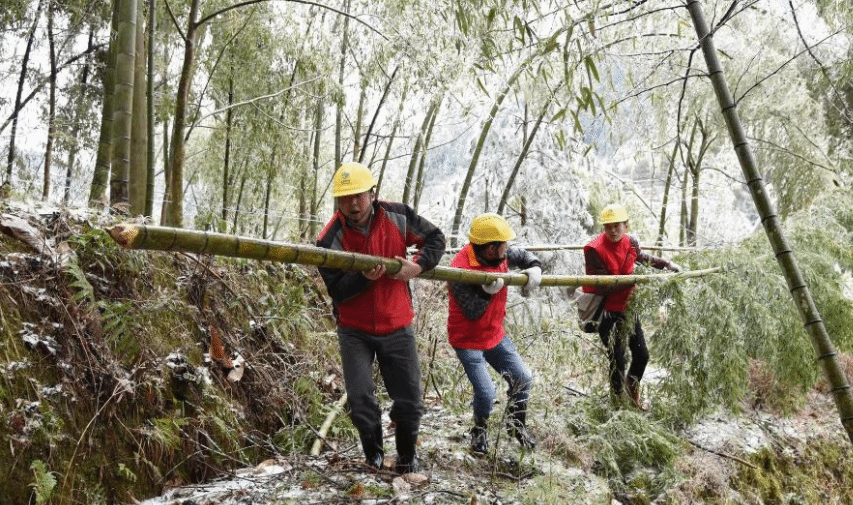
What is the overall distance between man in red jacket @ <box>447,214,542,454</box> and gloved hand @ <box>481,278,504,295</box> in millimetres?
78

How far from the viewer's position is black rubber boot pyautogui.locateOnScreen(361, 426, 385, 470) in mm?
3502

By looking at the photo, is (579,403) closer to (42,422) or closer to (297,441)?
(297,441)

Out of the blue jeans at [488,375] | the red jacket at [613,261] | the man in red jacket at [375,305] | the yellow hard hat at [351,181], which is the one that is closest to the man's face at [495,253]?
the blue jeans at [488,375]

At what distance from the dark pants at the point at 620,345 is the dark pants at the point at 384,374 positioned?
1.84 m

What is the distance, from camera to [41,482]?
2.67 m

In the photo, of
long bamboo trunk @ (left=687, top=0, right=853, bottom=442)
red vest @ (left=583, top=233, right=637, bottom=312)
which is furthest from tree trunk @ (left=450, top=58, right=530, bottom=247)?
long bamboo trunk @ (left=687, top=0, right=853, bottom=442)

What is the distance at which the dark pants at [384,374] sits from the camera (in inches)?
135

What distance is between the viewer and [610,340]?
4.75 meters

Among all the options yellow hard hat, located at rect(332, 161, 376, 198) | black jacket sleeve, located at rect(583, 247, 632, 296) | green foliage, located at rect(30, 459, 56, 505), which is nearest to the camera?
green foliage, located at rect(30, 459, 56, 505)

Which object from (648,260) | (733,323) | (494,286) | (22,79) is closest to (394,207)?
(494,286)

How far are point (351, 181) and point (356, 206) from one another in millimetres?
131

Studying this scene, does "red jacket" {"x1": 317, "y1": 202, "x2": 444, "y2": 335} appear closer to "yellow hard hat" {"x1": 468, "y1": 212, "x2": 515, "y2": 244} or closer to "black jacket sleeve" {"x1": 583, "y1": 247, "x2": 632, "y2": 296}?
"yellow hard hat" {"x1": 468, "y1": 212, "x2": 515, "y2": 244}

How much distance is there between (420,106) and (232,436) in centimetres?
497

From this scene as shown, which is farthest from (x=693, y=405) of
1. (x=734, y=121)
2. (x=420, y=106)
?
(x=420, y=106)
